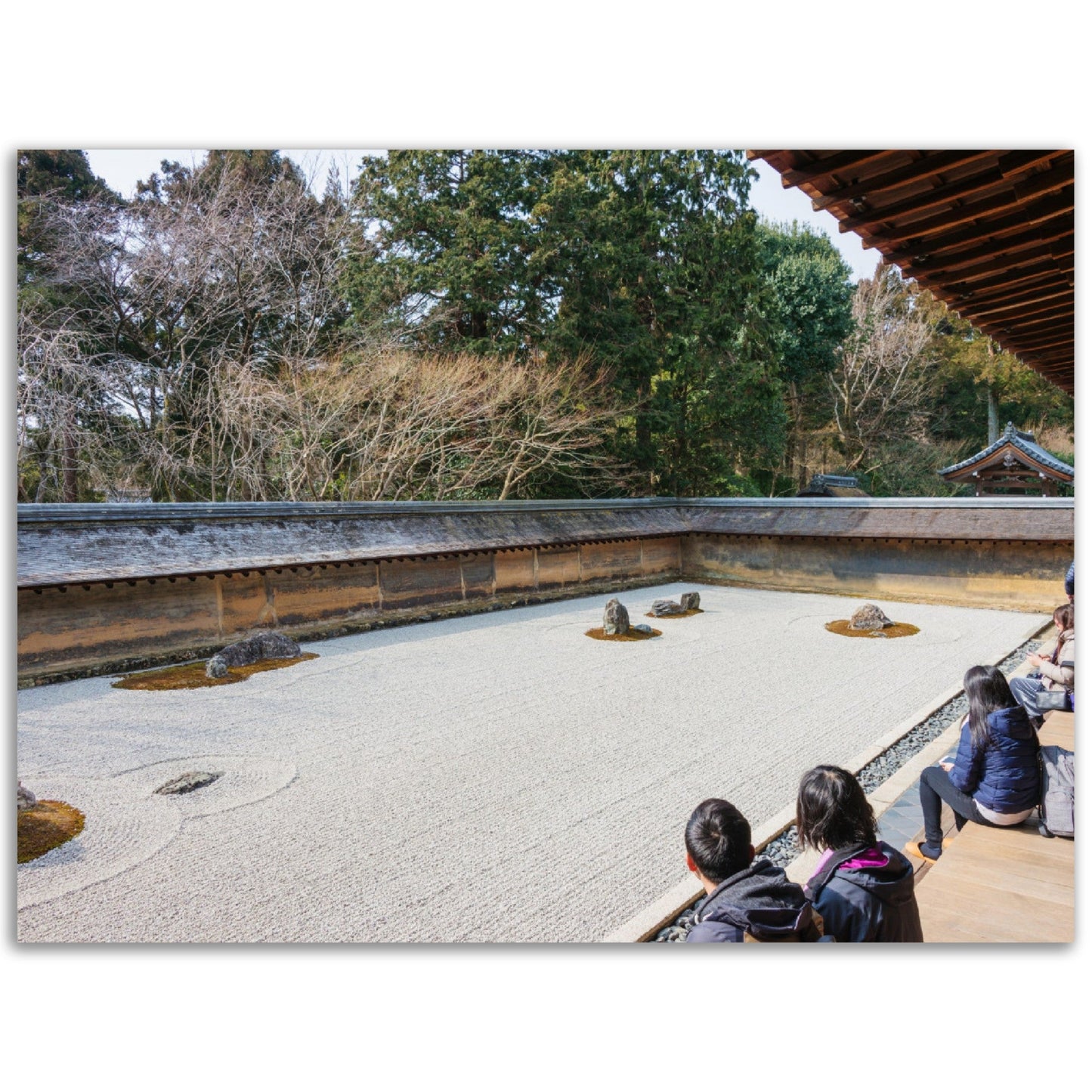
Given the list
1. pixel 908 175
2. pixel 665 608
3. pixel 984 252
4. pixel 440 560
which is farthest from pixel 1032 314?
pixel 440 560

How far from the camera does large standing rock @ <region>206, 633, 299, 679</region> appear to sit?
22.6 feet

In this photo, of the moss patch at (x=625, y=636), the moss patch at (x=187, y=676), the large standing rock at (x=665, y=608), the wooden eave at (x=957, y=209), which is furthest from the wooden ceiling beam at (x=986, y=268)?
the large standing rock at (x=665, y=608)

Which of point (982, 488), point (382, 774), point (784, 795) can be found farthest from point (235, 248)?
point (982, 488)

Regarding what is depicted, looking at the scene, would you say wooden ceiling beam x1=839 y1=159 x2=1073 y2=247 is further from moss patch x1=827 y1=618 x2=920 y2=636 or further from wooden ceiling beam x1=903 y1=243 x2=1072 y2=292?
moss patch x1=827 y1=618 x2=920 y2=636

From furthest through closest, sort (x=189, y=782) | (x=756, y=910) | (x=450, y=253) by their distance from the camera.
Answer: (x=450, y=253), (x=189, y=782), (x=756, y=910)

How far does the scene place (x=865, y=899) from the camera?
7.30 ft

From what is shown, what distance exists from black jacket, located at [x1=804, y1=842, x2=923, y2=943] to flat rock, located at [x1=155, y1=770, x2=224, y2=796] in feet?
11.9

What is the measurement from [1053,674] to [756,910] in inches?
129

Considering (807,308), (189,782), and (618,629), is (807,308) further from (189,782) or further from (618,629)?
(189,782)

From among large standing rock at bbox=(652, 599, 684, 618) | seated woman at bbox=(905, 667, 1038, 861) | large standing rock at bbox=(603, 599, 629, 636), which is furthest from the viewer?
large standing rock at bbox=(652, 599, 684, 618)

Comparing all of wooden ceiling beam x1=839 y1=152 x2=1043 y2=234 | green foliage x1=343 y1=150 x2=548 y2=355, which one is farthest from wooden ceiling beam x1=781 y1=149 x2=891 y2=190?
green foliage x1=343 y1=150 x2=548 y2=355

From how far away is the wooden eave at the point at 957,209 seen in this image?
2.52 meters
